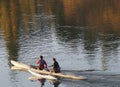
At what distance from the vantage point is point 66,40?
252ft

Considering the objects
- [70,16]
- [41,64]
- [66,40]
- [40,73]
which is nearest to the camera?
[40,73]

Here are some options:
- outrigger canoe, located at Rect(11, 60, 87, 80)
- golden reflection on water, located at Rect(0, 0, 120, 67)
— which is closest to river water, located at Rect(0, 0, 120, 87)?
golden reflection on water, located at Rect(0, 0, 120, 67)

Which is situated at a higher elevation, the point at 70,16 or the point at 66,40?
the point at 70,16

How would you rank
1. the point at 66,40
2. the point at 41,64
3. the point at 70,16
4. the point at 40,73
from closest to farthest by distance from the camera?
the point at 40,73 → the point at 41,64 → the point at 66,40 → the point at 70,16

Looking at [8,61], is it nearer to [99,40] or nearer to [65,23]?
[99,40]

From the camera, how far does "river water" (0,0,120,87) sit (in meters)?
51.8

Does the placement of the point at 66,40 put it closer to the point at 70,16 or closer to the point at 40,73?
the point at 40,73

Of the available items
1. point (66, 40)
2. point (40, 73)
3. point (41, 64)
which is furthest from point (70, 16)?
point (40, 73)

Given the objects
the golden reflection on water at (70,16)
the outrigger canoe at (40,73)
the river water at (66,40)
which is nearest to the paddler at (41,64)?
the outrigger canoe at (40,73)

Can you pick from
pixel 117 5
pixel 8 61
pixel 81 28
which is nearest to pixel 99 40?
pixel 81 28

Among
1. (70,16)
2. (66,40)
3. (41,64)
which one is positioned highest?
(41,64)

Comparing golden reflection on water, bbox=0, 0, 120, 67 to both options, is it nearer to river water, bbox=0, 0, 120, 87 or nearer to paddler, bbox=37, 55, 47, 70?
river water, bbox=0, 0, 120, 87

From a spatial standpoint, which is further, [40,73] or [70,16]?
[70,16]

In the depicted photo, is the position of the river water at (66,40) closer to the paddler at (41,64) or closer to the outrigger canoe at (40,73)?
the outrigger canoe at (40,73)
